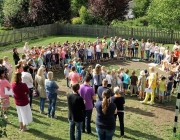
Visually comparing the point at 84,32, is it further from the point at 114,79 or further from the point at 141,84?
the point at 141,84

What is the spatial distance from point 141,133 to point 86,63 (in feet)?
35.6

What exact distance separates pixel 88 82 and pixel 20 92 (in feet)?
6.95

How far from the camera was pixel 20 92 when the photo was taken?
9.34 meters

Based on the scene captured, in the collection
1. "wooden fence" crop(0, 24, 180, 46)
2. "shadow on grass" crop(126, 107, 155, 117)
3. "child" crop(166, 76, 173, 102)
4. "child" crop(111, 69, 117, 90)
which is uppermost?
"wooden fence" crop(0, 24, 180, 46)

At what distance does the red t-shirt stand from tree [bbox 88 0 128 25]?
2837cm

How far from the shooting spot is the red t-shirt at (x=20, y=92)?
9297 mm

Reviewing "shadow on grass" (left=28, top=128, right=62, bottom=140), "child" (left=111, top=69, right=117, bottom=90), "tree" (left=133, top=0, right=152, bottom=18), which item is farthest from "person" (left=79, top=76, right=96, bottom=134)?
"tree" (left=133, top=0, right=152, bottom=18)

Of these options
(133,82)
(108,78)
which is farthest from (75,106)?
(133,82)

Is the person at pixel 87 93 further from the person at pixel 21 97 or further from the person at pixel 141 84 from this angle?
the person at pixel 141 84

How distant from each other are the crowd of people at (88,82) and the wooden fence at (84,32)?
7671 millimetres

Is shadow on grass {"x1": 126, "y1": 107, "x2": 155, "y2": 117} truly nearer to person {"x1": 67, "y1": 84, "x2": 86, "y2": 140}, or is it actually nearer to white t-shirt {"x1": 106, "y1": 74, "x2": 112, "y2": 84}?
white t-shirt {"x1": 106, "y1": 74, "x2": 112, "y2": 84}

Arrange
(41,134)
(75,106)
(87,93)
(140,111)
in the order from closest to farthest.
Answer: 1. (75,106)
2. (87,93)
3. (41,134)
4. (140,111)

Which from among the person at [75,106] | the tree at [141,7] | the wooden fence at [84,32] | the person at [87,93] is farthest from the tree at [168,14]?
the tree at [141,7]

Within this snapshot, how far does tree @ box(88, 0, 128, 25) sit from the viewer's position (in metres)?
36.6
